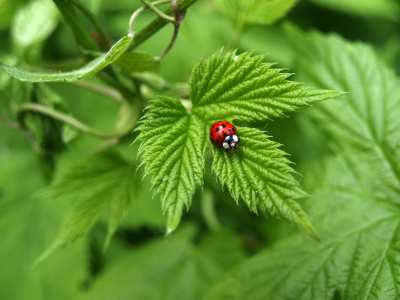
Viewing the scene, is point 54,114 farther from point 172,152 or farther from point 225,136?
point 225,136

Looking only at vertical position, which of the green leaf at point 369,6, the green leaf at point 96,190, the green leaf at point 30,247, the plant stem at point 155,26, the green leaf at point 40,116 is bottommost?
the green leaf at point 30,247

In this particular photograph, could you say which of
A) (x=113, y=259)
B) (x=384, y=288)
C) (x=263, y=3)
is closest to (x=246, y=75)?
(x=263, y=3)

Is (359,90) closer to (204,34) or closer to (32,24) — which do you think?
(204,34)

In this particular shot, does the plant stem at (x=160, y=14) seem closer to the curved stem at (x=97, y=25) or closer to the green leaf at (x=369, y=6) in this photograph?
the curved stem at (x=97, y=25)

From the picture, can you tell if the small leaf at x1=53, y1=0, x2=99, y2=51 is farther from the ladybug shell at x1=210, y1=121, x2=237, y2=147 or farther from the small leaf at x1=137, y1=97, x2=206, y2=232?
the ladybug shell at x1=210, y1=121, x2=237, y2=147

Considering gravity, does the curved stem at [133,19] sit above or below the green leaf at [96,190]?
above

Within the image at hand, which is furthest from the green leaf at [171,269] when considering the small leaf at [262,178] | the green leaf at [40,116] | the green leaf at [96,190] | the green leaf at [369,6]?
the green leaf at [369,6]
